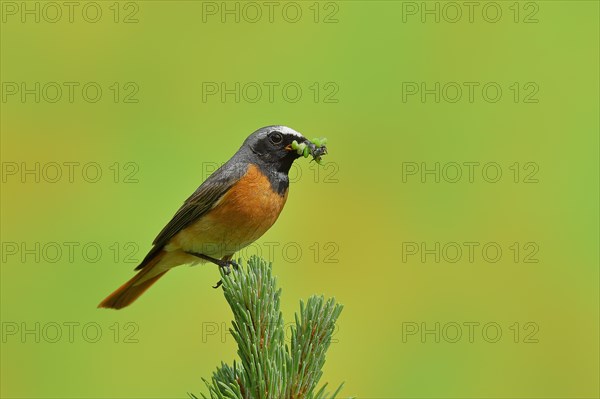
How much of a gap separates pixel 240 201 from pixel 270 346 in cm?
141

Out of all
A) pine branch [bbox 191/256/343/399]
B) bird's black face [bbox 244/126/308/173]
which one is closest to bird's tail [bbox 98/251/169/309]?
bird's black face [bbox 244/126/308/173]

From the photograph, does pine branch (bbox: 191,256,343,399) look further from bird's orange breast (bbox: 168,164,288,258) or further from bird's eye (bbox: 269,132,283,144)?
bird's eye (bbox: 269,132,283,144)

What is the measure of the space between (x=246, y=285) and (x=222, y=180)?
137cm

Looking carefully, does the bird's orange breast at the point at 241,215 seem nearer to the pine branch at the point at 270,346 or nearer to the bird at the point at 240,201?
the bird at the point at 240,201

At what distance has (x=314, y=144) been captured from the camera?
3080 millimetres

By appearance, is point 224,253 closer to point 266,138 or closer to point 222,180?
point 222,180

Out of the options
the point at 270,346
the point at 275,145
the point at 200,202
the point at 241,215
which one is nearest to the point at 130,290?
the point at 200,202

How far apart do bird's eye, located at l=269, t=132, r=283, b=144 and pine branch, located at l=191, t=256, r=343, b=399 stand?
132cm

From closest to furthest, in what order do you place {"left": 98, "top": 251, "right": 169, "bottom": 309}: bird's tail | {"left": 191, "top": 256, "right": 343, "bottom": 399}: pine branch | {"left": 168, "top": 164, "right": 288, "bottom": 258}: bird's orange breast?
{"left": 191, "top": 256, "right": 343, "bottom": 399}: pine branch
{"left": 168, "top": 164, "right": 288, "bottom": 258}: bird's orange breast
{"left": 98, "top": 251, "right": 169, "bottom": 309}: bird's tail

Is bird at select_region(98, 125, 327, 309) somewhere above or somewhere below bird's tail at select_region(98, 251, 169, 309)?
above

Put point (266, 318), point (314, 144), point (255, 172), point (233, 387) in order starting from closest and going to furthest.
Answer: point (233, 387) → point (266, 318) → point (314, 144) → point (255, 172)

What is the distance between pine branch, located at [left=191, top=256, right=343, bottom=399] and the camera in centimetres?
181

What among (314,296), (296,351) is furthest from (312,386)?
(314,296)

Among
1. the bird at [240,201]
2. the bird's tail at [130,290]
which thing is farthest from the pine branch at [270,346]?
the bird's tail at [130,290]
